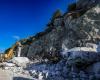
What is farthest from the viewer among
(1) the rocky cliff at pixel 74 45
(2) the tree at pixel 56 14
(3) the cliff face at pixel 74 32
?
(2) the tree at pixel 56 14

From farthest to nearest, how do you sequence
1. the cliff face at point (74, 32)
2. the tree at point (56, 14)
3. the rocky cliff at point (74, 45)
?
the tree at point (56, 14) < the cliff face at point (74, 32) < the rocky cliff at point (74, 45)

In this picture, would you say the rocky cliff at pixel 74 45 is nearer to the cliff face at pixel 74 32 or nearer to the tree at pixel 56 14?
the cliff face at pixel 74 32

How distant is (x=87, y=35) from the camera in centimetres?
3059

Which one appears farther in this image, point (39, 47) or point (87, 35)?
point (39, 47)

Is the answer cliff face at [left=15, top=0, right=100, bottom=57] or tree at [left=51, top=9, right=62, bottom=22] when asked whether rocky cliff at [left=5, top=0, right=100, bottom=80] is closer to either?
cliff face at [left=15, top=0, right=100, bottom=57]

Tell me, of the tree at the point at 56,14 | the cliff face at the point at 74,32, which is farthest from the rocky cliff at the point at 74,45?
the tree at the point at 56,14

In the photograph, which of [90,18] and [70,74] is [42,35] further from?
[70,74]

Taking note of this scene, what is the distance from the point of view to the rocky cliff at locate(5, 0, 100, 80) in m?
19.5

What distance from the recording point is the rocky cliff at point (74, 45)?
19453 millimetres

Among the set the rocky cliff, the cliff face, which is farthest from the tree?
the cliff face

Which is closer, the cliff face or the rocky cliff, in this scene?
the rocky cliff

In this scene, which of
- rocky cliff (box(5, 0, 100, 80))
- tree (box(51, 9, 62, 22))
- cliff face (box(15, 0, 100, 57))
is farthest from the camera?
tree (box(51, 9, 62, 22))

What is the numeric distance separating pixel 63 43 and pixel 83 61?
46.5ft

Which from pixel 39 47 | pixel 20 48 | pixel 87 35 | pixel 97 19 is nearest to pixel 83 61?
pixel 87 35
